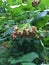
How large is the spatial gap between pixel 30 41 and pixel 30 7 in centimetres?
17

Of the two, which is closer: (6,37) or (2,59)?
(6,37)

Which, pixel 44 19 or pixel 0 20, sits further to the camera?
pixel 0 20

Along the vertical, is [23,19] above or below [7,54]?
above

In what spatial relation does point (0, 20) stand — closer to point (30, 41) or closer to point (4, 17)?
point (4, 17)

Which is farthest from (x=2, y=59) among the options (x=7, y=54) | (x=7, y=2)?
(x=7, y=2)

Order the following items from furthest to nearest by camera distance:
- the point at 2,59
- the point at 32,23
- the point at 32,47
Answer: the point at 2,59
the point at 32,47
the point at 32,23

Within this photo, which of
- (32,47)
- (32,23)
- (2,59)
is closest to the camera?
(32,23)

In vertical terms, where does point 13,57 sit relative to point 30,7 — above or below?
below

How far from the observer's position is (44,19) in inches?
44.6

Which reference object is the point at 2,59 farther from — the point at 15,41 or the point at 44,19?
the point at 44,19

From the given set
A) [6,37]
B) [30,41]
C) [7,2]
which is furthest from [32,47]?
[7,2]

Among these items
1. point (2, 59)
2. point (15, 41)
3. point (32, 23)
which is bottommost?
point (2, 59)

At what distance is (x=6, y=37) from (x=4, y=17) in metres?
0.15

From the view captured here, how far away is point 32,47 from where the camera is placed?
1.23 m
